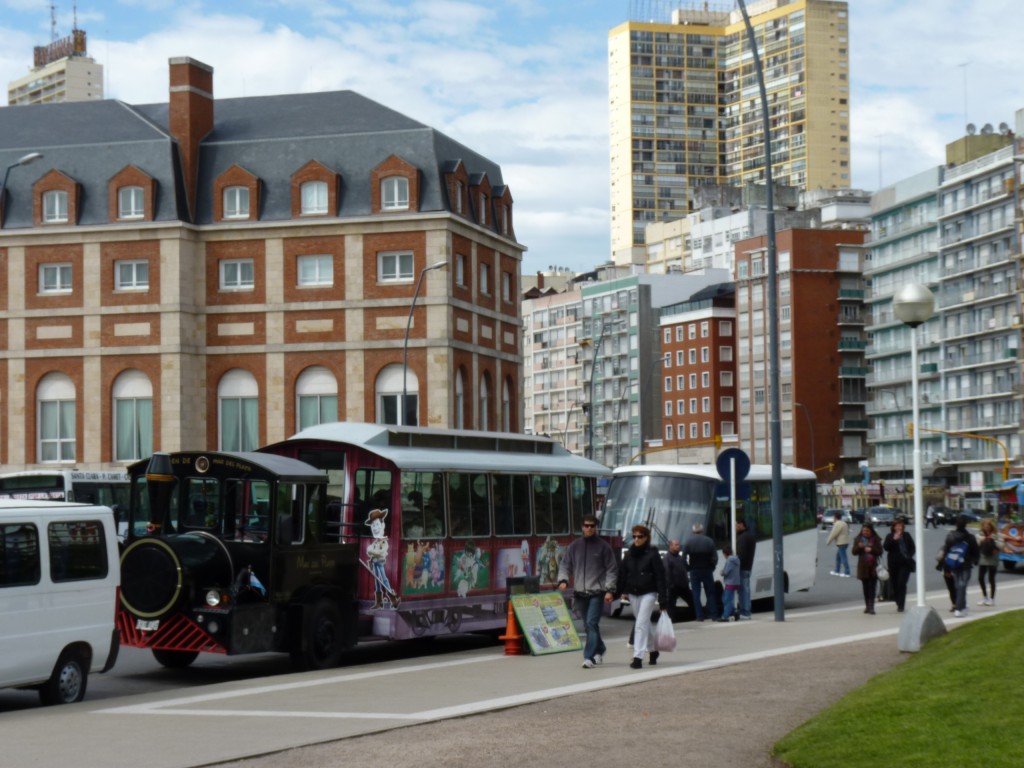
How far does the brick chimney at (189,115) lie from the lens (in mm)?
67250

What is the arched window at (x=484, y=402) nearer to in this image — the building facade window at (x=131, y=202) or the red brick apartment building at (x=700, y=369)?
the building facade window at (x=131, y=202)

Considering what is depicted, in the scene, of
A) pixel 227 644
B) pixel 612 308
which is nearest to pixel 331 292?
pixel 227 644

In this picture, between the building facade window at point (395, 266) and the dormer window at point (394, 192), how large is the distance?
176 cm

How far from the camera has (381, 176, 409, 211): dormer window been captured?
65438 mm

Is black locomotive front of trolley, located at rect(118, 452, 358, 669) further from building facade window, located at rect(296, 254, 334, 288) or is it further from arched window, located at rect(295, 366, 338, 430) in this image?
building facade window, located at rect(296, 254, 334, 288)

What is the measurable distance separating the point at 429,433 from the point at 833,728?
11.9 metres

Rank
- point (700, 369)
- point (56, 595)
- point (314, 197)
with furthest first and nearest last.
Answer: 1. point (700, 369)
2. point (314, 197)
3. point (56, 595)

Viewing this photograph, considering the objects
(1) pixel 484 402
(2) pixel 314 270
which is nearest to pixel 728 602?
(2) pixel 314 270

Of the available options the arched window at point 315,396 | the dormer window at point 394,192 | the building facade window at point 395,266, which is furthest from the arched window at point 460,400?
the dormer window at point 394,192

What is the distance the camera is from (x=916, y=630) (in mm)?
20203

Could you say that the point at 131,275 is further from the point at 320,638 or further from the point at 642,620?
the point at 642,620

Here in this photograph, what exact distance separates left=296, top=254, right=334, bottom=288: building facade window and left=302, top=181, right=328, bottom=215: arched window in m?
1.80

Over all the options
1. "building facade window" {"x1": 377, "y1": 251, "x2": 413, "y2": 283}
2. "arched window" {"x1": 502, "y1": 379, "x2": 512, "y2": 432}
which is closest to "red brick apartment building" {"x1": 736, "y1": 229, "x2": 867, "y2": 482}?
"arched window" {"x1": 502, "y1": 379, "x2": 512, "y2": 432}

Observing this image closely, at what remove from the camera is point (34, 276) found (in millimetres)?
66312
